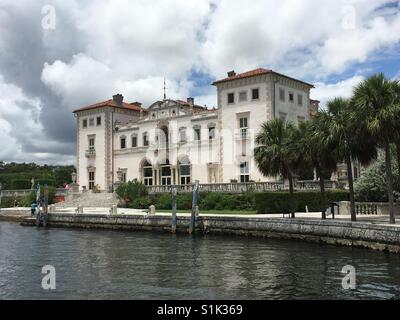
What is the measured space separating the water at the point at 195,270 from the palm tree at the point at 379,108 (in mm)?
5440

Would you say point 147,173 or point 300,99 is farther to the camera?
point 147,173

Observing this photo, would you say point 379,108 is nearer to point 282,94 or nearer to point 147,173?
point 282,94

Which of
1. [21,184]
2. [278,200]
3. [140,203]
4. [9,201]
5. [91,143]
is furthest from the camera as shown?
[21,184]

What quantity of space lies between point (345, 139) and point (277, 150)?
Answer: 190 inches

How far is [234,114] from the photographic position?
48781 millimetres

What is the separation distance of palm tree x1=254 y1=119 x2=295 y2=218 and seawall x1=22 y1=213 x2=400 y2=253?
265cm

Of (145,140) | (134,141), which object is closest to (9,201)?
(134,141)

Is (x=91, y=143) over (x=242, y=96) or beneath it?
beneath

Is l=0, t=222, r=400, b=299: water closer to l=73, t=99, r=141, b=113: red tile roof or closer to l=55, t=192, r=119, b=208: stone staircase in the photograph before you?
l=55, t=192, r=119, b=208: stone staircase

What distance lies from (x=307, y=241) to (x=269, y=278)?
9.71 meters

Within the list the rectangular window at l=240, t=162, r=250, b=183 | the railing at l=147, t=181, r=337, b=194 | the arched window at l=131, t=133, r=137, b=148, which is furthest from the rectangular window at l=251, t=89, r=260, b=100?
the arched window at l=131, t=133, r=137, b=148

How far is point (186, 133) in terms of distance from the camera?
53125 millimetres
